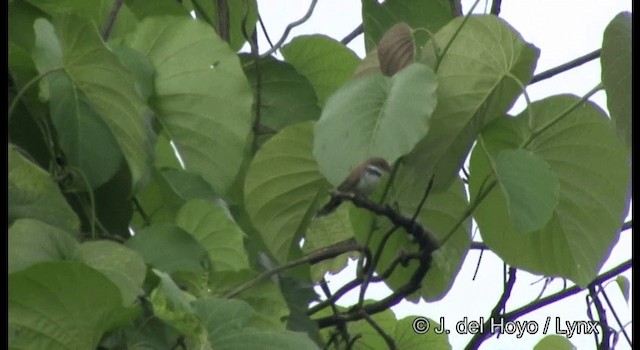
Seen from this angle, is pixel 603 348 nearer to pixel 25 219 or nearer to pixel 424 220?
pixel 424 220

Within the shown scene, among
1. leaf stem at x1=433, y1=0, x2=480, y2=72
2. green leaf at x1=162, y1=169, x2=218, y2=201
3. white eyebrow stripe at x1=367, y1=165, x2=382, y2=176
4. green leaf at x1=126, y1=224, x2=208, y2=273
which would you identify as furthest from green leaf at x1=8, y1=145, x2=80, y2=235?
leaf stem at x1=433, y1=0, x2=480, y2=72

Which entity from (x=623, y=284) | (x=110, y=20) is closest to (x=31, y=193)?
(x=110, y=20)

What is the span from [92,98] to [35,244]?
0.23 m

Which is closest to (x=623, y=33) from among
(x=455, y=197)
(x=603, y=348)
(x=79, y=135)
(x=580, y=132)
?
(x=580, y=132)

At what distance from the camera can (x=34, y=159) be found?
1236mm

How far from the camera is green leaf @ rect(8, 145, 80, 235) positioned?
1044mm

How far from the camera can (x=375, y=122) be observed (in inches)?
45.2

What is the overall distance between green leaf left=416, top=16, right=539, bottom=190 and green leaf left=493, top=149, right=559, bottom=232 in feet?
0.36

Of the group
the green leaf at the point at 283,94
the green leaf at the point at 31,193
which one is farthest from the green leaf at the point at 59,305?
the green leaf at the point at 283,94

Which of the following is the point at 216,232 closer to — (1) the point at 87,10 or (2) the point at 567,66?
(1) the point at 87,10

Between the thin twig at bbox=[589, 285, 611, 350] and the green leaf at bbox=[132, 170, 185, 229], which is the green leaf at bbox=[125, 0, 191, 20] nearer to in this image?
the green leaf at bbox=[132, 170, 185, 229]

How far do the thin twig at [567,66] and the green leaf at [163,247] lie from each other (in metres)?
0.48

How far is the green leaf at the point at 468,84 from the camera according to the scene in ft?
4.08

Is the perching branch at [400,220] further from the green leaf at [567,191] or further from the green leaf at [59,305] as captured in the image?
the green leaf at [59,305]
